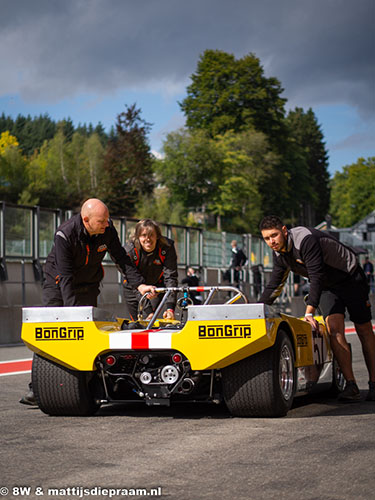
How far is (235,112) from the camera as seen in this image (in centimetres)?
6894

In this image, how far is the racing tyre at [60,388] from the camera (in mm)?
6766

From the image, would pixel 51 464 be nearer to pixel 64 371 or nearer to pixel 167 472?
pixel 167 472

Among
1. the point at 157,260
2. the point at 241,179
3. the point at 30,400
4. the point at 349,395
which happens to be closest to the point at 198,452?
the point at 30,400

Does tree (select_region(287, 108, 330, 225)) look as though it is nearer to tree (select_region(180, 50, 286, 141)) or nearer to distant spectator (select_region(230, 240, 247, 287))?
tree (select_region(180, 50, 286, 141))

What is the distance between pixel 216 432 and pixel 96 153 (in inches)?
3712

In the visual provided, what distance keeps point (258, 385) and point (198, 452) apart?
126 cm

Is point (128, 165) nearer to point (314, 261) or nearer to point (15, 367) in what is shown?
point (15, 367)

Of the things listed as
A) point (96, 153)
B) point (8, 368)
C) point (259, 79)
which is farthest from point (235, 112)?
point (8, 368)

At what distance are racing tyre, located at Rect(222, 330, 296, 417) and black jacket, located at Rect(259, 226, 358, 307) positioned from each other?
2.87 feet

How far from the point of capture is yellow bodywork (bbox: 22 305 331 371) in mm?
6328

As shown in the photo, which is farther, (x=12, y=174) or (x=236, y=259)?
(x=12, y=174)

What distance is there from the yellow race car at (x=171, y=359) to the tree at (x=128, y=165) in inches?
2643

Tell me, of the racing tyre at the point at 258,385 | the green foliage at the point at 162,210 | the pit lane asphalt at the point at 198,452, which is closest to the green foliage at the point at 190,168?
the green foliage at the point at 162,210

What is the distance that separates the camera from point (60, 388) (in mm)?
6789
